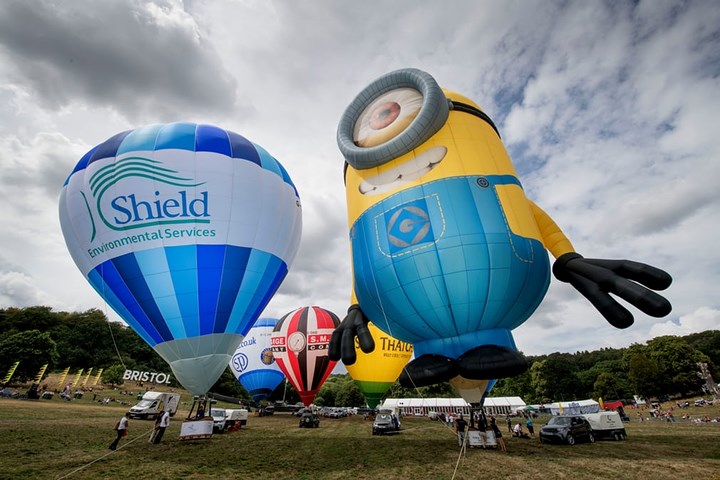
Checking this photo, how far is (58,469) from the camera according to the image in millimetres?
7625

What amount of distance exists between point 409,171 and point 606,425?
13.9 meters

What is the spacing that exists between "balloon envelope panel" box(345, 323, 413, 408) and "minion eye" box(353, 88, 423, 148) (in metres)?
13.0

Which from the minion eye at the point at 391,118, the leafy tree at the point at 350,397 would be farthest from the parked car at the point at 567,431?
the leafy tree at the point at 350,397

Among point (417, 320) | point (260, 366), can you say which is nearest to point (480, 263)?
point (417, 320)

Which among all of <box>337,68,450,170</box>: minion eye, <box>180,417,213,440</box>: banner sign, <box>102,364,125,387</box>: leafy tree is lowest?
<box>180,417,213,440</box>: banner sign

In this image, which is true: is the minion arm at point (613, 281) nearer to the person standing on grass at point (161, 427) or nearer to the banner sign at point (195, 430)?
the banner sign at point (195, 430)

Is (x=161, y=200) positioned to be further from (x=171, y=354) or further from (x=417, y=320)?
(x=417, y=320)

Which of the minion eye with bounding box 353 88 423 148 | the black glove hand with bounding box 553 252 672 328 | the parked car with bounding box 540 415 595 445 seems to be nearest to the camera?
the black glove hand with bounding box 553 252 672 328

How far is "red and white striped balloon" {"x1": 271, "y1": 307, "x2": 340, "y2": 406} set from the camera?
78.8 feet

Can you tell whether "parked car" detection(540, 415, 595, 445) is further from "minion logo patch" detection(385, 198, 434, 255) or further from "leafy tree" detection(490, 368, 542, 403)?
"leafy tree" detection(490, 368, 542, 403)

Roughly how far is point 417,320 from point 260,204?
723 centimetres

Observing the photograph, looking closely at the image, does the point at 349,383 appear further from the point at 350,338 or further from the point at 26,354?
the point at 350,338

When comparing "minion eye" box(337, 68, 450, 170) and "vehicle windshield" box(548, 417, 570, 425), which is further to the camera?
"vehicle windshield" box(548, 417, 570, 425)

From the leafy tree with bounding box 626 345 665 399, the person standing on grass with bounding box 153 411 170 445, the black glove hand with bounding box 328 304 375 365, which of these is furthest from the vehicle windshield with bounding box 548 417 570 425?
the leafy tree with bounding box 626 345 665 399
